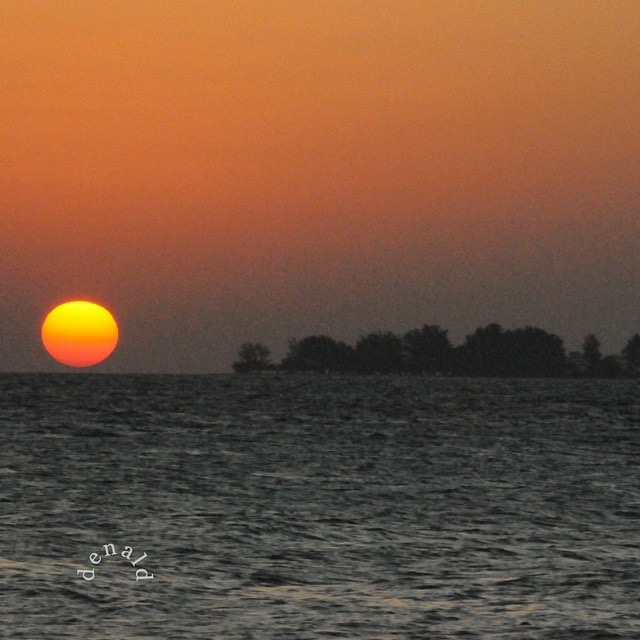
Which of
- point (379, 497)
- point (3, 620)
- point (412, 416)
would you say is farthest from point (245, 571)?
point (412, 416)

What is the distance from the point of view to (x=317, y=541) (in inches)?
1273

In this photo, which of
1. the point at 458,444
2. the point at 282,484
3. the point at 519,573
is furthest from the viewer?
the point at 458,444

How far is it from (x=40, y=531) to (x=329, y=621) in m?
13.8

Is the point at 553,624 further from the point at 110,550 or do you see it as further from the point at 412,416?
the point at 412,416

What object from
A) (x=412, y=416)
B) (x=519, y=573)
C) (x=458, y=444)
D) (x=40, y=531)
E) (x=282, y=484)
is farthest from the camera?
(x=412, y=416)

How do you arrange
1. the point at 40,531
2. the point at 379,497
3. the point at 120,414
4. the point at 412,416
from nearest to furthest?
the point at 40,531, the point at 379,497, the point at 120,414, the point at 412,416

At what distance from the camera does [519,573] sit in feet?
88.2

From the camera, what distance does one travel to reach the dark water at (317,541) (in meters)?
21.7

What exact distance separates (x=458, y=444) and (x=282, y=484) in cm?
3344

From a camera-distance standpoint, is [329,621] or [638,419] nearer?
[329,621]

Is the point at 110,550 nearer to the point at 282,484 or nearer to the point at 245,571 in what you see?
the point at 245,571

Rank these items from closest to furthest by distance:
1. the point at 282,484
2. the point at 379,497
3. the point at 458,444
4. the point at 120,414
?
1. the point at 379,497
2. the point at 282,484
3. the point at 458,444
4. the point at 120,414

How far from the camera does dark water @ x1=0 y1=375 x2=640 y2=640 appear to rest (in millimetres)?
21688

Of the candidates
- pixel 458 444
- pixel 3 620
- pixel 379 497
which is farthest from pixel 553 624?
pixel 458 444
